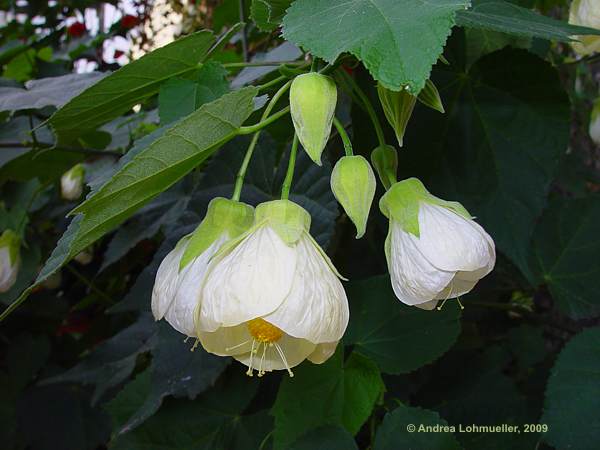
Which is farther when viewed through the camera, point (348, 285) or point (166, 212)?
point (166, 212)

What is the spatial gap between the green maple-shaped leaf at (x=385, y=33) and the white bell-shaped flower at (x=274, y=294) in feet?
0.36

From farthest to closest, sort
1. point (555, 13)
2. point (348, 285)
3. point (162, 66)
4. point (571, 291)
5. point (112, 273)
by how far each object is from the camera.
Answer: point (555, 13) → point (112, 273) → point (571, 291) → point (348, 285) → point (162, 66)

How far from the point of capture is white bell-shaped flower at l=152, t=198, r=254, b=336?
1.23 feet

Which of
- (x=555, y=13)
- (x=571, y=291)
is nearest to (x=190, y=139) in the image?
(x=571, y=291)

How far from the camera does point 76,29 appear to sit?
157 centimetres

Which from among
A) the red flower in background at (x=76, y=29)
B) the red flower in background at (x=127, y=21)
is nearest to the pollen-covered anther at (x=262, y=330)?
the red flower in background at (x=127, y=21)

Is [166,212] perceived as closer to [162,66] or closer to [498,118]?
[162,66]

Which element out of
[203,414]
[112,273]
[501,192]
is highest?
[501,192]

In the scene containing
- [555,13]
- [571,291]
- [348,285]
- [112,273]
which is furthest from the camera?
[555,13]

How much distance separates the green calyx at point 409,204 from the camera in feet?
1.32

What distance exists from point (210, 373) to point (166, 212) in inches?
11.3

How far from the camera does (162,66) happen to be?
49cm

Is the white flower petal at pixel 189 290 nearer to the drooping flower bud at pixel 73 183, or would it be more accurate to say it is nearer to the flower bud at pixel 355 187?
the flower bud at pixel 355 187

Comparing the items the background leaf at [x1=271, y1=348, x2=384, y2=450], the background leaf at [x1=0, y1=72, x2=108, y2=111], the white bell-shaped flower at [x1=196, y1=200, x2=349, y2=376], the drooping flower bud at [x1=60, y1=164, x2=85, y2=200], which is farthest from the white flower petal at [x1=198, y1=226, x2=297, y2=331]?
the drooping flower bud at [x1=60, y1=164, x2=85, y2=200]
